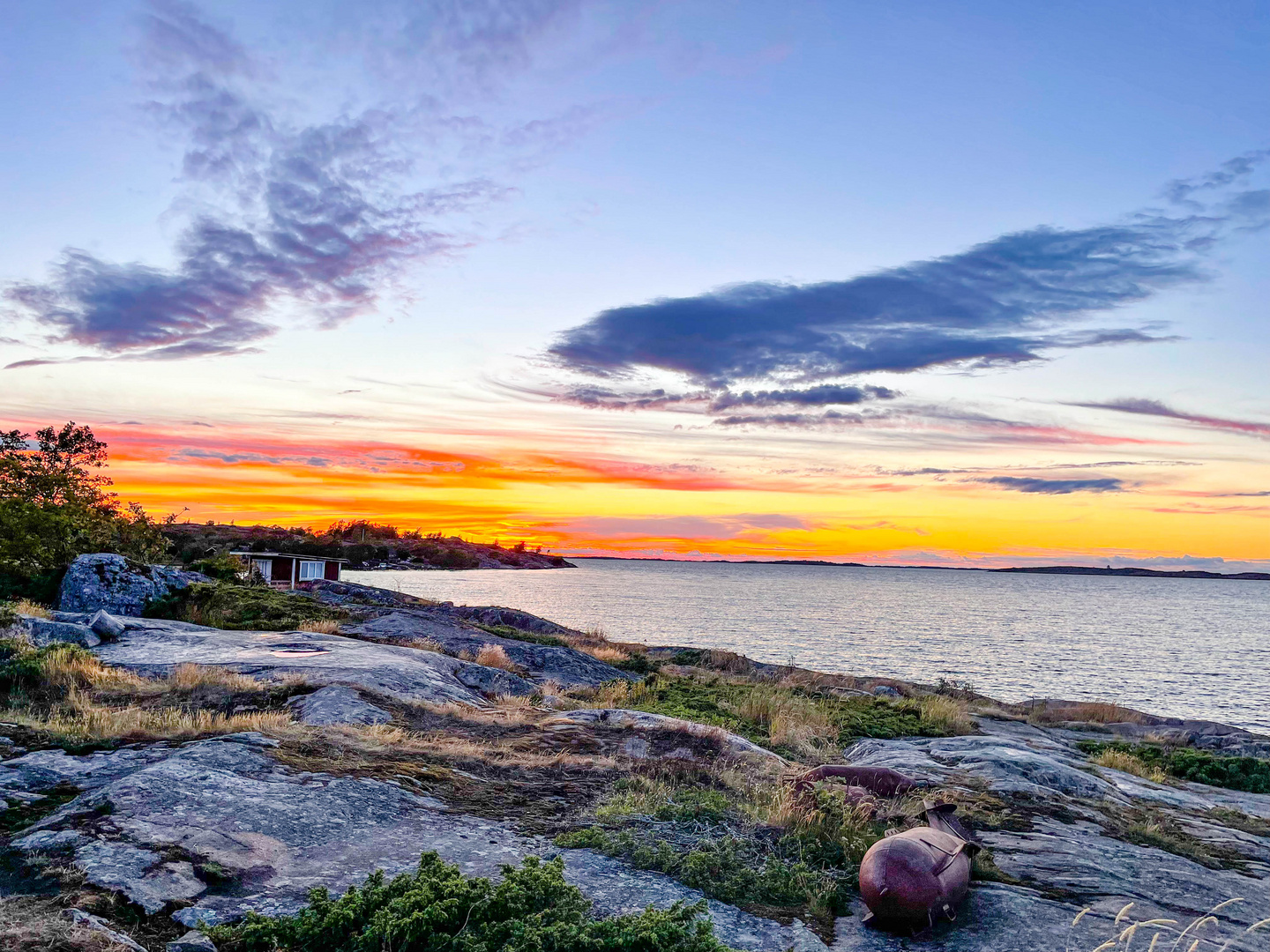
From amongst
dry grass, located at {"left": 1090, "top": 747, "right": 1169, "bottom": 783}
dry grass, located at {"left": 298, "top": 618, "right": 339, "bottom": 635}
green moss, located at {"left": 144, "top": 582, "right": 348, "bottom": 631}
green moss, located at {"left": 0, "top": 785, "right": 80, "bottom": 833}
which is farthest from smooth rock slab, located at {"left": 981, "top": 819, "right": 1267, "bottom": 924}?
green moss, located at {"left": 144, "top": 582, "right": 348, "bottom": 631}

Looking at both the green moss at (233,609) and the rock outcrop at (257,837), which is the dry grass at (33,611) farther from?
the rock outcrop at (257,837)

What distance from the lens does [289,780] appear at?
7703mm

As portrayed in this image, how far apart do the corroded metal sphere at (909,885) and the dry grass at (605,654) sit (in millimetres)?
18657

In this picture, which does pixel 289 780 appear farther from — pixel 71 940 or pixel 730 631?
pixel 730 631

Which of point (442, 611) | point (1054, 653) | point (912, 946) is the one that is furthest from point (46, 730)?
point (1054, 653)

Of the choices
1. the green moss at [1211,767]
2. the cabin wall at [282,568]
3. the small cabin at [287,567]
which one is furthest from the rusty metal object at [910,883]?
the cabin wall at [282,568]

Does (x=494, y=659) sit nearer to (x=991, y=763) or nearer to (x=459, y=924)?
(x=991, y=763)

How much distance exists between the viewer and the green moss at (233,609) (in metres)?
21.1

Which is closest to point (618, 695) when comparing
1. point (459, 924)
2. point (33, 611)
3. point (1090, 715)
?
point (33, 611)

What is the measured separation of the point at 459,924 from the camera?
5238mm

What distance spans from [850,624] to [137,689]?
66.0 m

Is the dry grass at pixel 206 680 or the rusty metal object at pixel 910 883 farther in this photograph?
the dry grass at pixel 206 680

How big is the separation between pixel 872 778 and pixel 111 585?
2048 cm

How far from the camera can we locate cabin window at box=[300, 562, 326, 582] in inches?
1866
